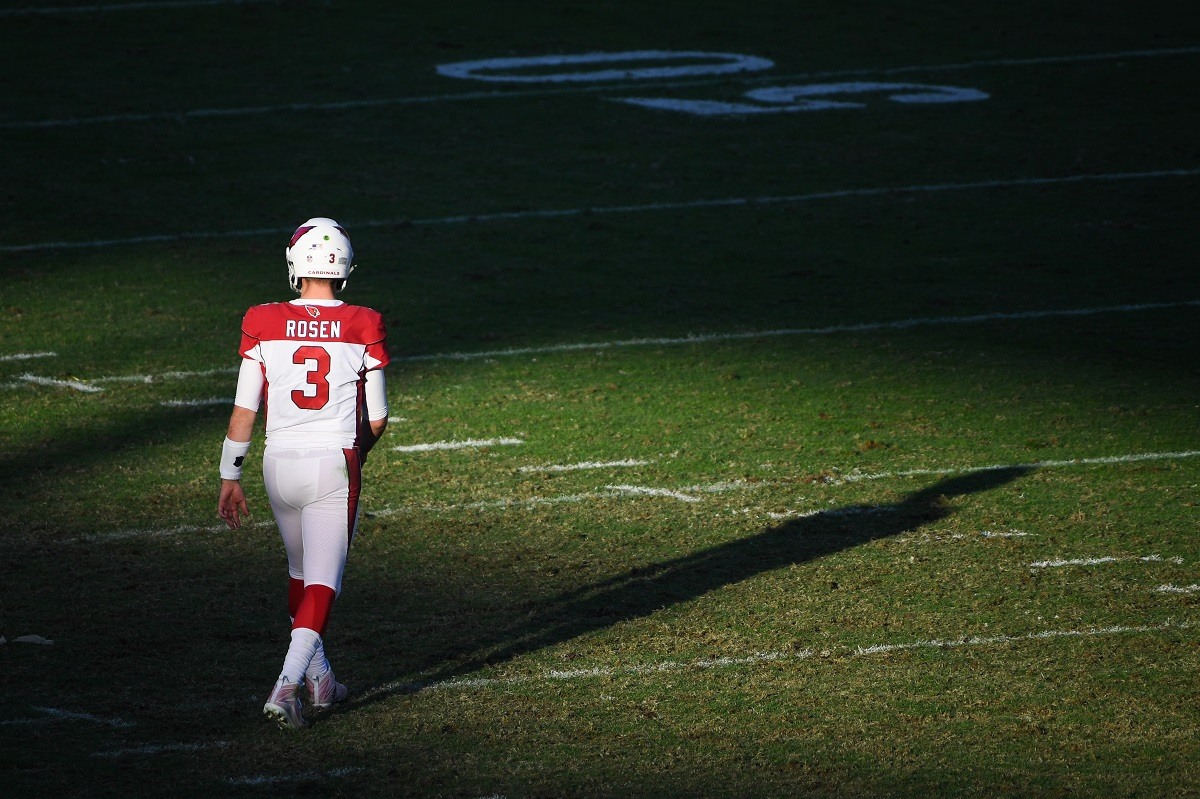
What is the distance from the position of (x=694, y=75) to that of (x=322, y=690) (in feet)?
49.1

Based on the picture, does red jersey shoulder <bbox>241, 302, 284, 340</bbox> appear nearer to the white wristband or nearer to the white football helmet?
the white football helmet

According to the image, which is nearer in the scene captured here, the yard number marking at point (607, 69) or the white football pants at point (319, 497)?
the white football pants at point (319, 497)

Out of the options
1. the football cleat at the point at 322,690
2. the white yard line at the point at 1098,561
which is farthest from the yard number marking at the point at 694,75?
the football cleat at the point at 322,690

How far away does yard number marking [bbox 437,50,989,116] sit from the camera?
18.3 m

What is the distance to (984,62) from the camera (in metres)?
20.8

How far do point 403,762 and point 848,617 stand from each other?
6.86 feet

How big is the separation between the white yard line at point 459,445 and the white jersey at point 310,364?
3421 millimetres

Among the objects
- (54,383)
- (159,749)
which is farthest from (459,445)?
(159,749)

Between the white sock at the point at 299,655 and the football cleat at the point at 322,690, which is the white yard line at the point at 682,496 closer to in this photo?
the football cleat at the point at 322,690

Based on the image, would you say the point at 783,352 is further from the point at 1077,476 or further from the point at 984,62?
the point at 984,62

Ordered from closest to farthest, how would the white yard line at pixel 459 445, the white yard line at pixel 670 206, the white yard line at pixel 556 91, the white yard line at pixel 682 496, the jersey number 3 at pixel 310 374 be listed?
the jersey number 3 at pixel 310 374 → the white yard line at pixel 682 496 → the white yard line at pixel 459 445 → the white yard line at pixel 670 206 → the white yard line at pixel 556 91

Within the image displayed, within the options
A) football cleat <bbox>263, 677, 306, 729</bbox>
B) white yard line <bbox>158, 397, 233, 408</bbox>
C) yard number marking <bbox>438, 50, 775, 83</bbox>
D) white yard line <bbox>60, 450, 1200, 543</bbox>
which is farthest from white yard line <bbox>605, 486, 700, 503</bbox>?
yard number marking <bbox>438, 50, 775, 83</bbox>

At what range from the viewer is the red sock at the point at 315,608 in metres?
Result: 5.59

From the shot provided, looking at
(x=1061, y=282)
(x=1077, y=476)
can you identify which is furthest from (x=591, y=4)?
(x=1077, y=476)
